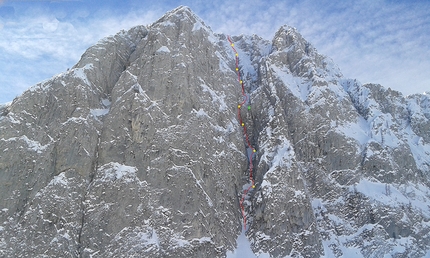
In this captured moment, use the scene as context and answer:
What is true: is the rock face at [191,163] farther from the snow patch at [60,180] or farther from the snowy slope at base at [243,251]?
the snowy slope at base at [243,251]

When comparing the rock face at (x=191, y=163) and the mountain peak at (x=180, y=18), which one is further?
the mountain peak at (x=180, y=18)

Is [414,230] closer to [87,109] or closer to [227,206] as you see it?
[227,206]

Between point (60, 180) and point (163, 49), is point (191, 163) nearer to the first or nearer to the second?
point (60, 180)

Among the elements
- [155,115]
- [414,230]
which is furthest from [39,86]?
[414,230]

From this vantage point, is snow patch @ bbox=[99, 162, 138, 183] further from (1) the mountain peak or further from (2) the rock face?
(1) the mountain peak

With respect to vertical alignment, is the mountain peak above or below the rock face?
above

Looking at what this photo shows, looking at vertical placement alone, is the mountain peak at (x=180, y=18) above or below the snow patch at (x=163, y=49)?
above

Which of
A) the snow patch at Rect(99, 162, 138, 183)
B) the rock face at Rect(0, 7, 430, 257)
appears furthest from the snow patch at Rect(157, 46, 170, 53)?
the snow patch at Rect(99, 162, 138, 183)

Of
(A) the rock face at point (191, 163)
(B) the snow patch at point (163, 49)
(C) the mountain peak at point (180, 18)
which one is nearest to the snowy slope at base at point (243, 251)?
(A) the rock face at point (191, 163)
